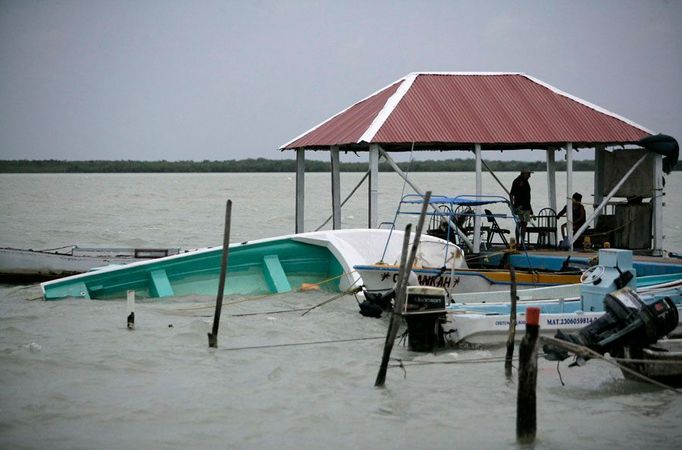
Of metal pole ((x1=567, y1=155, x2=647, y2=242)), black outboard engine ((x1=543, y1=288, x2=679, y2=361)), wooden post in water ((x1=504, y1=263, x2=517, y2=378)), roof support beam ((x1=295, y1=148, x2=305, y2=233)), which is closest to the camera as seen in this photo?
black outboard engine ((x1=543, y1=288, x2=679, y2=361))

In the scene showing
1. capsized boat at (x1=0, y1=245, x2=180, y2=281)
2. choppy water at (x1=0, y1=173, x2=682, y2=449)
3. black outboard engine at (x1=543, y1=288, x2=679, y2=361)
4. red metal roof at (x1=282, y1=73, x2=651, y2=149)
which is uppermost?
red metal roof at (x1=282, y1=73, x2=651, y2=149)

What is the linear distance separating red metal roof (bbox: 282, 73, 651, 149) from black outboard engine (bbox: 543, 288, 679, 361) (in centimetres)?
698

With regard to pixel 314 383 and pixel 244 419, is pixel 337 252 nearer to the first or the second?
pixel 314 383

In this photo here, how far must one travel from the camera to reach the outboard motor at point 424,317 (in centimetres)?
1177

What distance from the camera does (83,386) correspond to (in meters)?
10.8

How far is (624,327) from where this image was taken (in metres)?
10.2

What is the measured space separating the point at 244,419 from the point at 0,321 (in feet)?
22.5

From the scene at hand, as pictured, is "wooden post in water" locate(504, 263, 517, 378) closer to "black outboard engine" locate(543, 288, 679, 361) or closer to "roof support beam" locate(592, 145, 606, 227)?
"black outboard engine" locate(543, 288, 679, 361)

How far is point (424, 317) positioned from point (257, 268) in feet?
17.6

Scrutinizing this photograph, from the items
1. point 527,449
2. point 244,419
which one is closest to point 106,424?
point 244,419

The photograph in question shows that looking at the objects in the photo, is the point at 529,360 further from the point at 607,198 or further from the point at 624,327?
the point at 607,198

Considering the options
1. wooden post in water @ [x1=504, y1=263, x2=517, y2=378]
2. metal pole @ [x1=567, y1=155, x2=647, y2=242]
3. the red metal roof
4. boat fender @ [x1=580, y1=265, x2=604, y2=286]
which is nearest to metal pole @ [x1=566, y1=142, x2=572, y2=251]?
metal pole @ [x1=567, y1=155, x2=647, y2=242]

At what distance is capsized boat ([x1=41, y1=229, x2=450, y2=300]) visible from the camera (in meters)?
15.7

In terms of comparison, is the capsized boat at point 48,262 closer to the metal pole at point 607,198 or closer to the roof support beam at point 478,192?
the roof support beam at point 478,192
